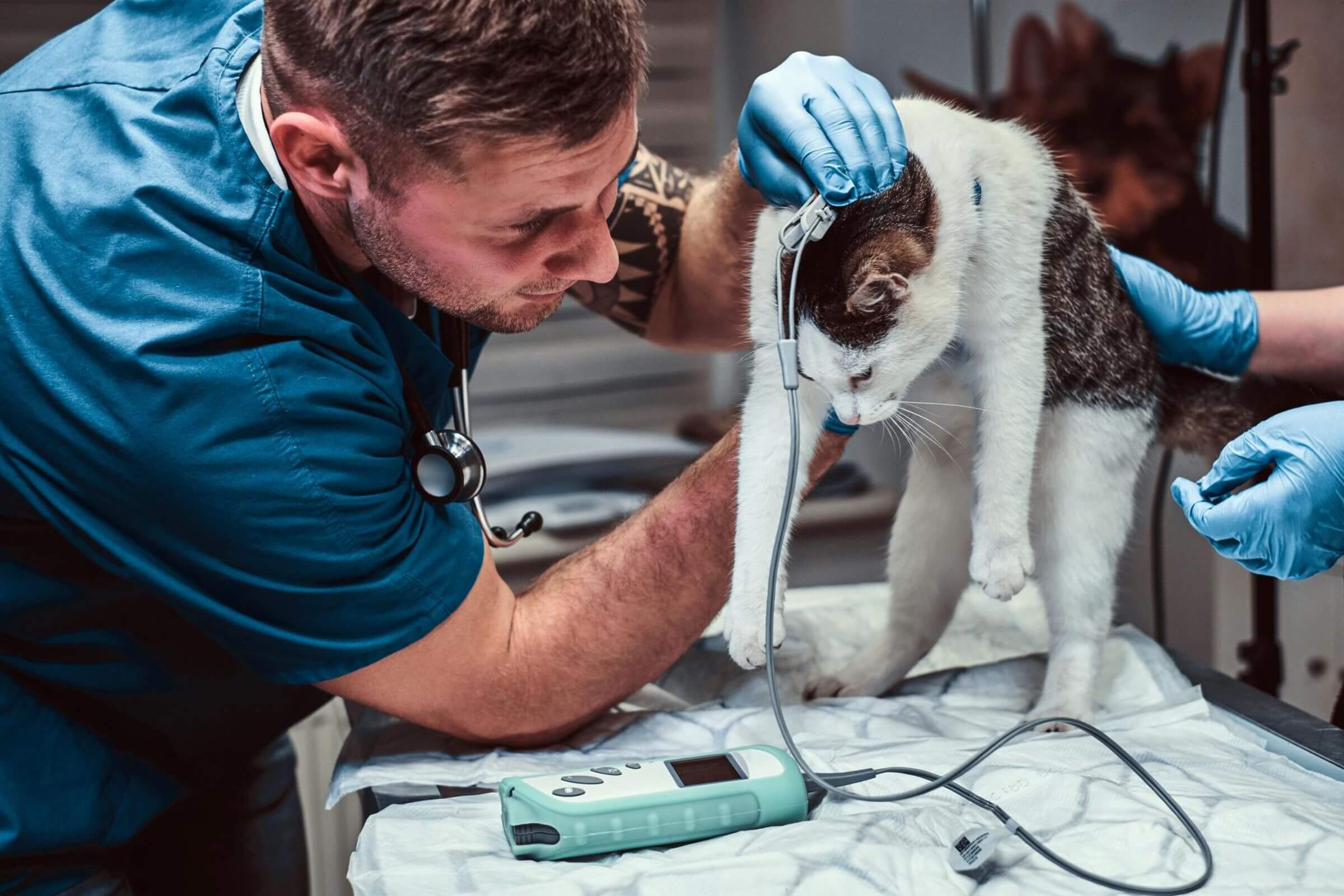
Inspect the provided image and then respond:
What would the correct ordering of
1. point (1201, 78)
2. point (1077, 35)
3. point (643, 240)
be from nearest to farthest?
point (643, 240), point (1201, 78), point (1077, 35)

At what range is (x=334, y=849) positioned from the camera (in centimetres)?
147

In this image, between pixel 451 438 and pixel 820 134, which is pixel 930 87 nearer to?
pixel 820 134

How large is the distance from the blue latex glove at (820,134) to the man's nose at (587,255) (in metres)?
0.17

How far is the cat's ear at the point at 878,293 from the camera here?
0.92 m

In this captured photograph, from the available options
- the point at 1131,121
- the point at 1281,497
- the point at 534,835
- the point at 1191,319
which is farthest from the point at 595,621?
the point at 1131,121

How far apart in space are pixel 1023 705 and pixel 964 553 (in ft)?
0.57

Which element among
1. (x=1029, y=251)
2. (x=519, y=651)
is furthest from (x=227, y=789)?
(x=1029, y=251)

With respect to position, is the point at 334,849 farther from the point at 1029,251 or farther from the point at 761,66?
the point at 761,66

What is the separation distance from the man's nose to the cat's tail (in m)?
0.60

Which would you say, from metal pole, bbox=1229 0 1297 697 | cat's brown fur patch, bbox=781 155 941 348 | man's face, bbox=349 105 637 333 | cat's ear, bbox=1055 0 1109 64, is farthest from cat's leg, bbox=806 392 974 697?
cat's ear, bbox=1055 0 1109 64

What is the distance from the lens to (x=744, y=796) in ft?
2.64

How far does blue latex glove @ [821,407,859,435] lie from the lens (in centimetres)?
105

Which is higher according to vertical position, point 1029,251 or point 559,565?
point 1029,251

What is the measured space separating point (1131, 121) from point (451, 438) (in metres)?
1.26
